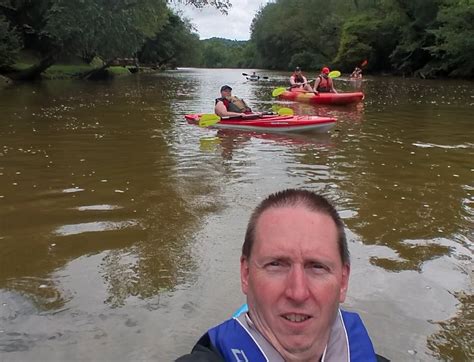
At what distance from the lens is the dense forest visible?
2695 centimetres

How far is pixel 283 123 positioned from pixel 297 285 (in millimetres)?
10034

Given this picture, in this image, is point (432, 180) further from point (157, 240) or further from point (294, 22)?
point (294, 22)

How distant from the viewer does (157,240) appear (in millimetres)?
5051

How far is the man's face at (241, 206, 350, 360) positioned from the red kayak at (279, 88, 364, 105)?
51.9 ft

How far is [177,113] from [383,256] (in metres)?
11.9

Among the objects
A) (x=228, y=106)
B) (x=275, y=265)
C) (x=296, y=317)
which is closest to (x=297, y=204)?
(x=275, y=265)

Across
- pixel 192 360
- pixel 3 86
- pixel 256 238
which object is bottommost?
pixel 3 86

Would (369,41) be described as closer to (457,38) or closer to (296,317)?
(457,38)

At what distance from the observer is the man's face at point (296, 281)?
1.53 m

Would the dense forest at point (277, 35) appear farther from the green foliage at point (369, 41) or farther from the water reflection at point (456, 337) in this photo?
the water reflection at point (456, 337)

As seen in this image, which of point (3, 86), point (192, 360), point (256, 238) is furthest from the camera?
point (3, 86)

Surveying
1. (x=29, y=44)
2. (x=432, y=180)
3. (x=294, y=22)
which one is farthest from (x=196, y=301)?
(x=294, y=22)

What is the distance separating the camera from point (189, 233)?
17.3ft

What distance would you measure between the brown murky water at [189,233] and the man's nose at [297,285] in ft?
6.34
